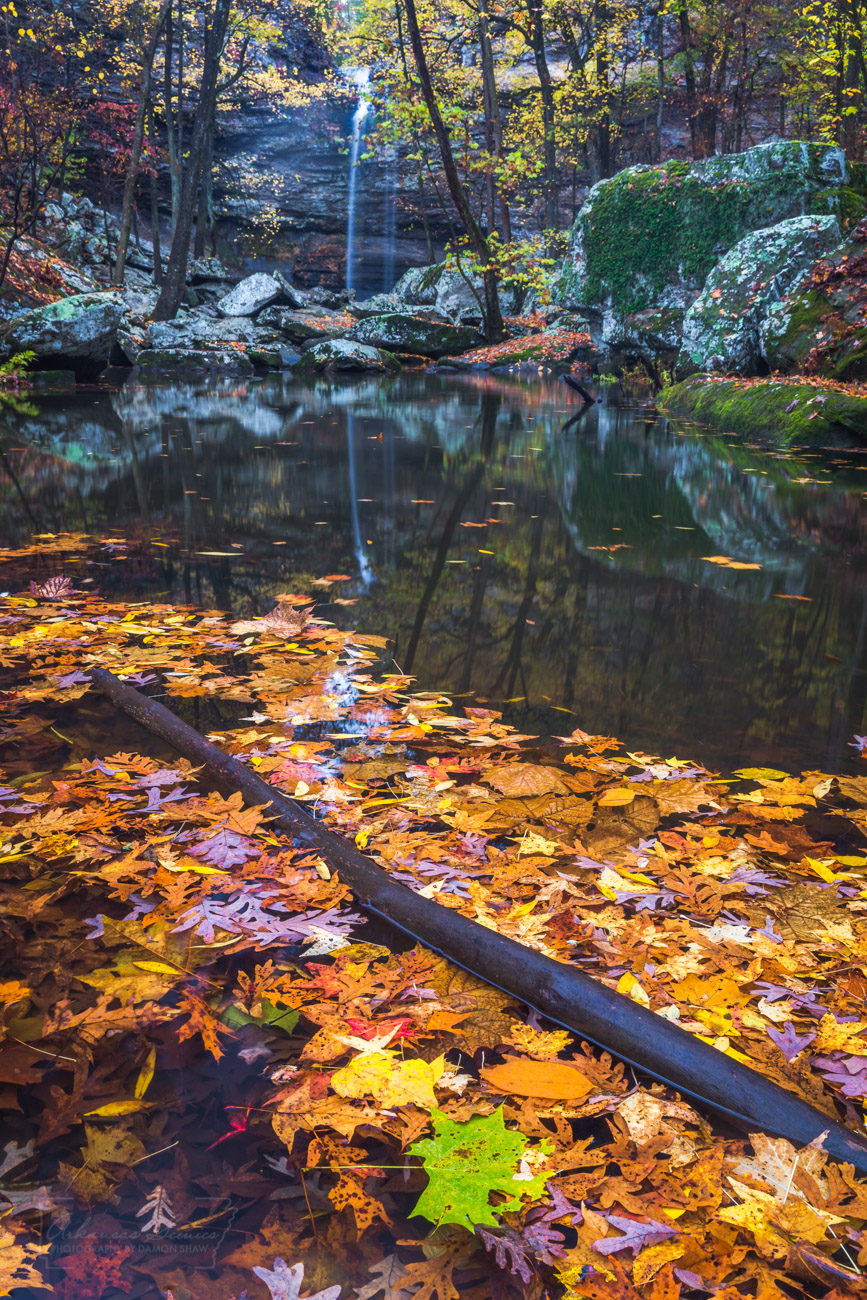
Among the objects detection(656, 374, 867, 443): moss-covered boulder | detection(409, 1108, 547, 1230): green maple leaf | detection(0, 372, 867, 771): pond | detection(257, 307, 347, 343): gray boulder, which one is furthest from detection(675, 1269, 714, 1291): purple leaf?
detection(257, 307, 347, 343): gray boulder

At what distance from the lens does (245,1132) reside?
121 cm

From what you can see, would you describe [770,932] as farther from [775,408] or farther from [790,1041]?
[775,408]

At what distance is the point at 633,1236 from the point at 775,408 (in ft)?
33.5

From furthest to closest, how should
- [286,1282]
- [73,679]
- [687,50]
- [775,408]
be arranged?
[687,50]
[775,408]
[73,679]
[286,1282]

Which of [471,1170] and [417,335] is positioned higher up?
[417,335]

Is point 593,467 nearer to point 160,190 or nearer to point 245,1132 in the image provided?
point 245,1132

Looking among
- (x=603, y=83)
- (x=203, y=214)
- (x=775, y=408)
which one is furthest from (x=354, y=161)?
(x=775, y=408)

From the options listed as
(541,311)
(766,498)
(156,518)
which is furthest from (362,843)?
(541,311)

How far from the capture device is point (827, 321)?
9820 mm

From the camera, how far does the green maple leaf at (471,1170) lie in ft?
3.54

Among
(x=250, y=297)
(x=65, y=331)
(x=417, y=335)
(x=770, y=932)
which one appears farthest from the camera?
(x=250, y=297)

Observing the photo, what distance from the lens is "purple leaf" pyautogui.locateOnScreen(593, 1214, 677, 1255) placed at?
104 cm

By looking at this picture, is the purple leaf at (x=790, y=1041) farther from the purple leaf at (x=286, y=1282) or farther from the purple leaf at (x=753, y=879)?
the purple leaf at (x=286, y=1282)

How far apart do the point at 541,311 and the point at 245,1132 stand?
26361mm
